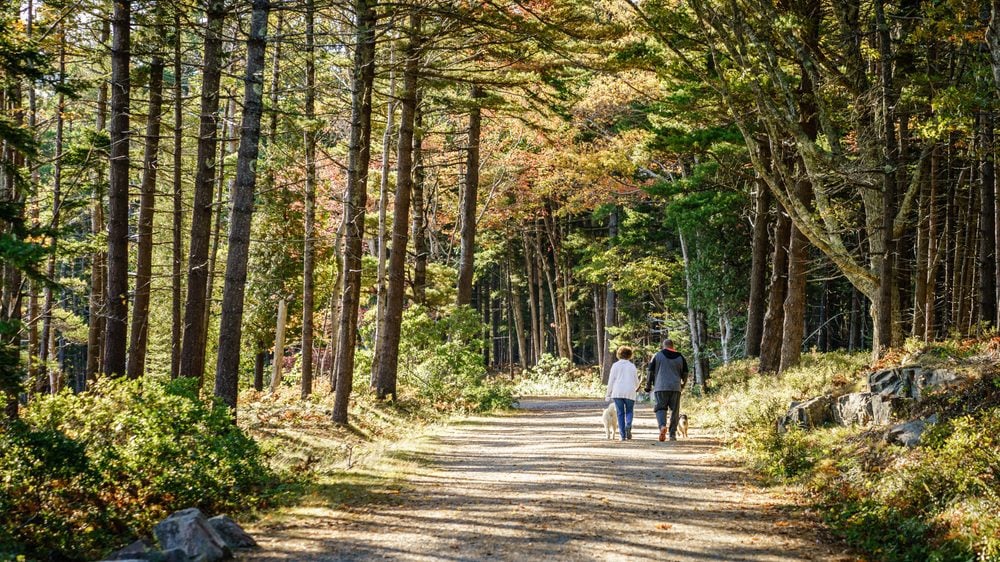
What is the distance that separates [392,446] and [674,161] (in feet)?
67.0

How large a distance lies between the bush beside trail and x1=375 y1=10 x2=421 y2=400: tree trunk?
329 inches

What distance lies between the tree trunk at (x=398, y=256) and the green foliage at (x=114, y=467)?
8.34 meters

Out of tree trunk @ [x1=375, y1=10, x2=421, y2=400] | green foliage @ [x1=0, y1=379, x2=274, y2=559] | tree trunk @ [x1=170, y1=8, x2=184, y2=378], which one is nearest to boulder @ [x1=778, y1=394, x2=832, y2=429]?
green foliage @ [x1=0, y1=379, x2=274, y2=559]

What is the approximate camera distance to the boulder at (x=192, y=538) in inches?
239

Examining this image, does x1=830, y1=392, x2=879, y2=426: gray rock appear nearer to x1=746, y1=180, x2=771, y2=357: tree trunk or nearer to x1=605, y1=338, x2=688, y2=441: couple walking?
x1=605, y1=338, x2=688, y2=441: couple walking

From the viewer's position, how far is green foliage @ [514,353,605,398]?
38.8m

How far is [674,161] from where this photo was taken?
30.9 metres

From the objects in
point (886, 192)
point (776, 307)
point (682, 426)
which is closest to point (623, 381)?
point (682, 426)

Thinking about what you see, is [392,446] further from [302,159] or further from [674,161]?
[674,161]

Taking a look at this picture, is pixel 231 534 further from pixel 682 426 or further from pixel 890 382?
pixel 682 426

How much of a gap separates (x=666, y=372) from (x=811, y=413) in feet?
9.89

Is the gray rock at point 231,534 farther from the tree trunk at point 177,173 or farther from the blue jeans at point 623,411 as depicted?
the tree trunk at point 177,173

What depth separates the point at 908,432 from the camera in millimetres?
9016

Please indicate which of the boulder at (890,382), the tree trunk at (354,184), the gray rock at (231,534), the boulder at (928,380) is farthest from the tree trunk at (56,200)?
the boulder at (928,380)
